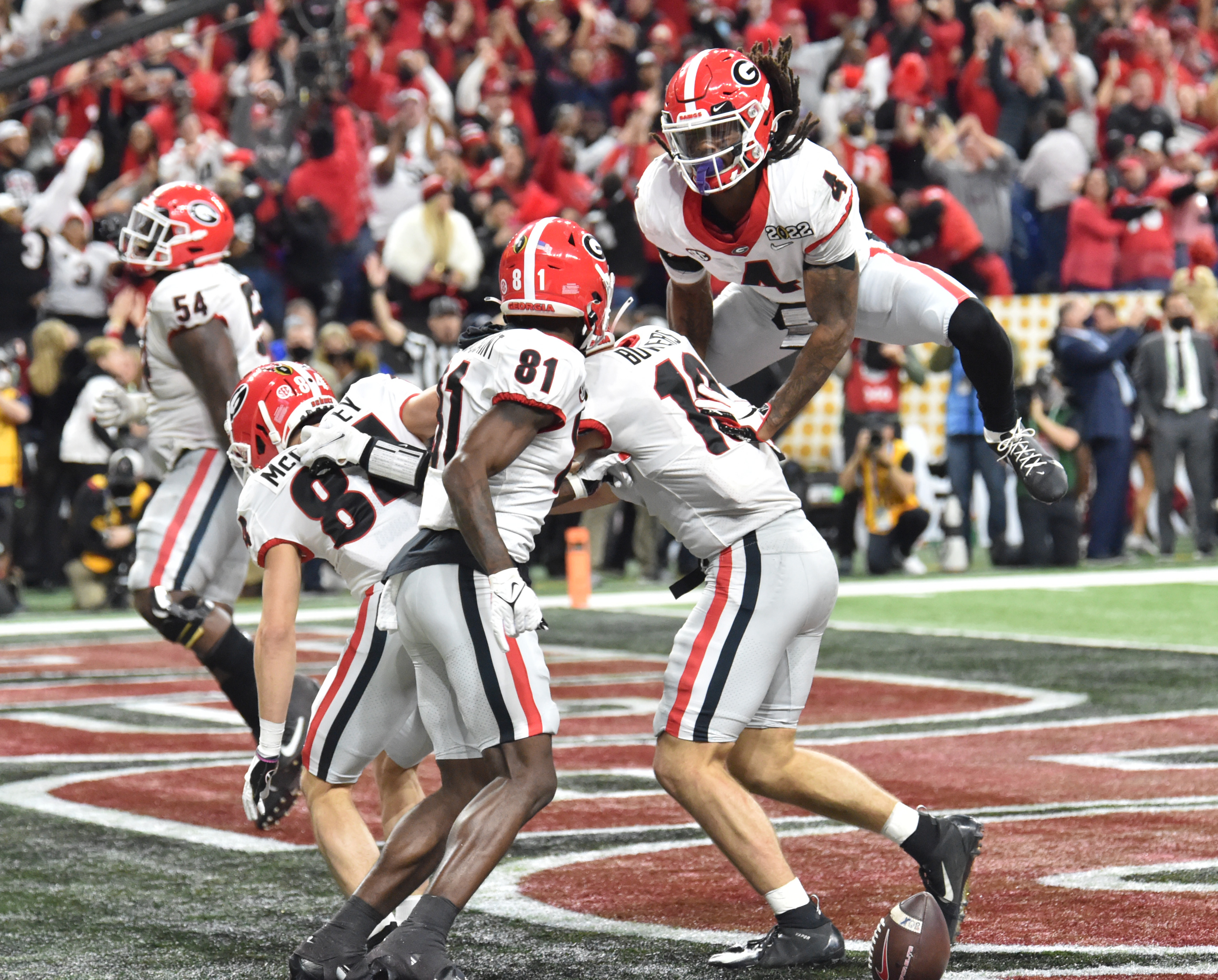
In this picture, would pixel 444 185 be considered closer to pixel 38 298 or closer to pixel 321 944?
pixel 38 298

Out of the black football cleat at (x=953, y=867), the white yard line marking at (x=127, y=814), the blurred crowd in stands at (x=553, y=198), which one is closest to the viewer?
the black football cleat at (x=953, y=867)

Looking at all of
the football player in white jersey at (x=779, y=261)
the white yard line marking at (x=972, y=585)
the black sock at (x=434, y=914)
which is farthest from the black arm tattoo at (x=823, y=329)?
the white yard line marking at (x=972, y=585)

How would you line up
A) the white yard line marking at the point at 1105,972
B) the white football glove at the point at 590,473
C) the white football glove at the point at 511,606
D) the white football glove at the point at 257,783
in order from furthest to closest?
the white football glove at the point at 257,783
the white football glove at the point at 590,473
the white football glove at the point at 511,606
the white yard line marking at the point at 1105,972

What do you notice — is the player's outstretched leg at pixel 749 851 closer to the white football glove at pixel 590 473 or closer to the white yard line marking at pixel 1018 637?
the white football glove at pixel 590 473

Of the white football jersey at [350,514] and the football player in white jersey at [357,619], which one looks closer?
the football player in white jersey at [357,619]

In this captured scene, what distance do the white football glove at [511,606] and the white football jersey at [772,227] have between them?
5.14 feet

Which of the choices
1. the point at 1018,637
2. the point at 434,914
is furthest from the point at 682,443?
the point at 1018,637

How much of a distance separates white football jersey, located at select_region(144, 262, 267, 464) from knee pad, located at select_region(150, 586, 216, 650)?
580mm

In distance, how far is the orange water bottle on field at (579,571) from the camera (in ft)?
41.2

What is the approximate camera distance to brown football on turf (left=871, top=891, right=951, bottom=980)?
396 centimetres

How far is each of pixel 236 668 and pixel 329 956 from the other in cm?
277

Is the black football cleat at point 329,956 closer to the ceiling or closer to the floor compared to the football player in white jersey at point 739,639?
closer to the floor

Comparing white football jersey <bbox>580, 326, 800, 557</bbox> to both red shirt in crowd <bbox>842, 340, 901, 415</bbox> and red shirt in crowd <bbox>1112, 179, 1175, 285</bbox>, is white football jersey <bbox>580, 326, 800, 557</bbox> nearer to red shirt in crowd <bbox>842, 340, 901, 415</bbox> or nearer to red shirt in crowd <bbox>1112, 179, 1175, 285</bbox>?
red shirt in crowd <bbox>842, 340, 901, 415</bbox>

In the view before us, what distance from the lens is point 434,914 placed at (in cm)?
394
